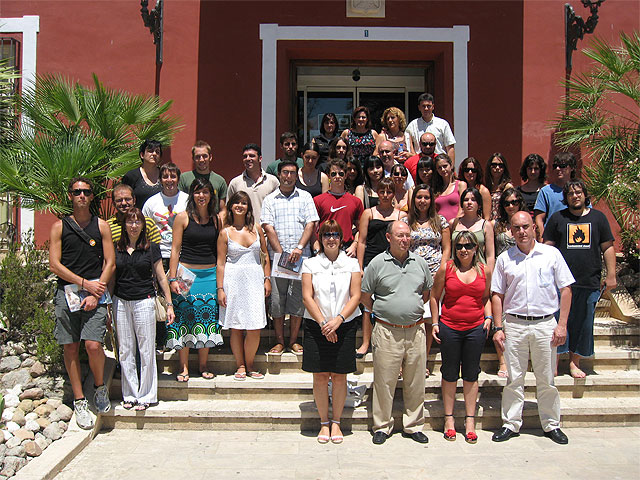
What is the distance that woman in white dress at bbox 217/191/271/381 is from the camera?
5.81 m

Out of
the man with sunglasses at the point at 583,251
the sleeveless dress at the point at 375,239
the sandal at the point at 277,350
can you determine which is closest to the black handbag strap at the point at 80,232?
the sandal at the point at 277,350

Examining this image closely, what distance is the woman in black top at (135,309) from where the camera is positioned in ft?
18.1

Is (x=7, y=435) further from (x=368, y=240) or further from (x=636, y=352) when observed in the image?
(x=636, y=352)

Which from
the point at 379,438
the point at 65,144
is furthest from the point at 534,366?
the point at 65,144

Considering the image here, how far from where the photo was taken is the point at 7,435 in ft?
16.4

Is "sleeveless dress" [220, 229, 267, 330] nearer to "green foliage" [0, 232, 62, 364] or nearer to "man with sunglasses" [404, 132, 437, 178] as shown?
"green foliage" [0, 232, 62, 364]

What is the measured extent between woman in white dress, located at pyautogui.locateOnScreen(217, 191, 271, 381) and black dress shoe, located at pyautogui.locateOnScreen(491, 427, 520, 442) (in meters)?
2.23

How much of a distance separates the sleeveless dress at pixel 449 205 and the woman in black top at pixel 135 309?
2.89 metres

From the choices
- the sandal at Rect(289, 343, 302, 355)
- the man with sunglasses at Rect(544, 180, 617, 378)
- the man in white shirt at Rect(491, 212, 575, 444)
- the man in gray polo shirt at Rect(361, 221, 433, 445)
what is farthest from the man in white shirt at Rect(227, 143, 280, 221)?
the man with sunglasses at Rect(544, 180, 617, 378)

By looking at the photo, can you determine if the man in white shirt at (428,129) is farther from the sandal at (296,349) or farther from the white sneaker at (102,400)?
the white sneaker at (102,400)

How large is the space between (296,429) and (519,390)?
6.59 ft

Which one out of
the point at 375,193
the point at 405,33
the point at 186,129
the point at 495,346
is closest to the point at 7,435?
the point at 375,193

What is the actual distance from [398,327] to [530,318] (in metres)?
1.16

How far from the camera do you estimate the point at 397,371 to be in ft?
17.3
